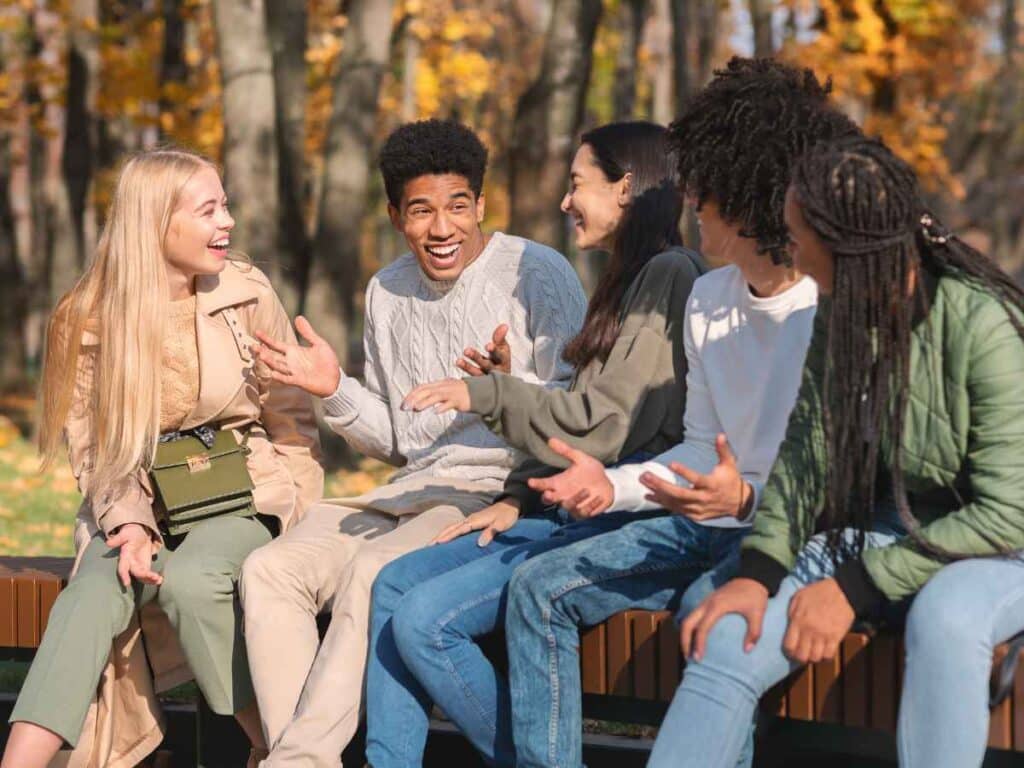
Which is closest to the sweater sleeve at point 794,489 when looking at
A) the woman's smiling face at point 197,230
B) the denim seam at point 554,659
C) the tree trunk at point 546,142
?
the denim seam at point 554,659

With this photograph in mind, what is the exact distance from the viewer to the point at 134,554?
15.0ft

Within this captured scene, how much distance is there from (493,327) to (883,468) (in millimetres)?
1544

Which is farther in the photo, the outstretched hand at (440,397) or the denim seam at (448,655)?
the denim seam at (448,655)

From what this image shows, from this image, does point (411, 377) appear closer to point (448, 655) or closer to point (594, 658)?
point (448, 655)

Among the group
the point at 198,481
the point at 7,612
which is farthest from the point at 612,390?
the point at 7,612

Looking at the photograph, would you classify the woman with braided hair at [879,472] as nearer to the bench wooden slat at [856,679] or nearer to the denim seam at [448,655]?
the bench wooden slat at [856,679]

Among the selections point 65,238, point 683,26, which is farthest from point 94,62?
point 683,26

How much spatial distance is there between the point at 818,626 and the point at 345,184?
23.6 ft

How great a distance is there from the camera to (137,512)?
4.69 metres

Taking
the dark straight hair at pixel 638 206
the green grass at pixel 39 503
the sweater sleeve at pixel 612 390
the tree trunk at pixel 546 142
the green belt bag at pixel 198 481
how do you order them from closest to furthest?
Answer: the sweater sleeve at pixel 612 390
the dark straight hair at pixel 638 206
the green belt bag at pixel 198 481
the green grass at pixel 39 503
the tree trunk at pixel 546 142

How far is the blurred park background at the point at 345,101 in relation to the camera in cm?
1036

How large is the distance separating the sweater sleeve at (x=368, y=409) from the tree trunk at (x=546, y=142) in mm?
5239

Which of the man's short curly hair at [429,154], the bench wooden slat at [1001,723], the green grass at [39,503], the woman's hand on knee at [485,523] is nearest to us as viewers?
the bench wooden slat at [1001,723]

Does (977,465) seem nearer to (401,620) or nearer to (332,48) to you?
(401,620)
